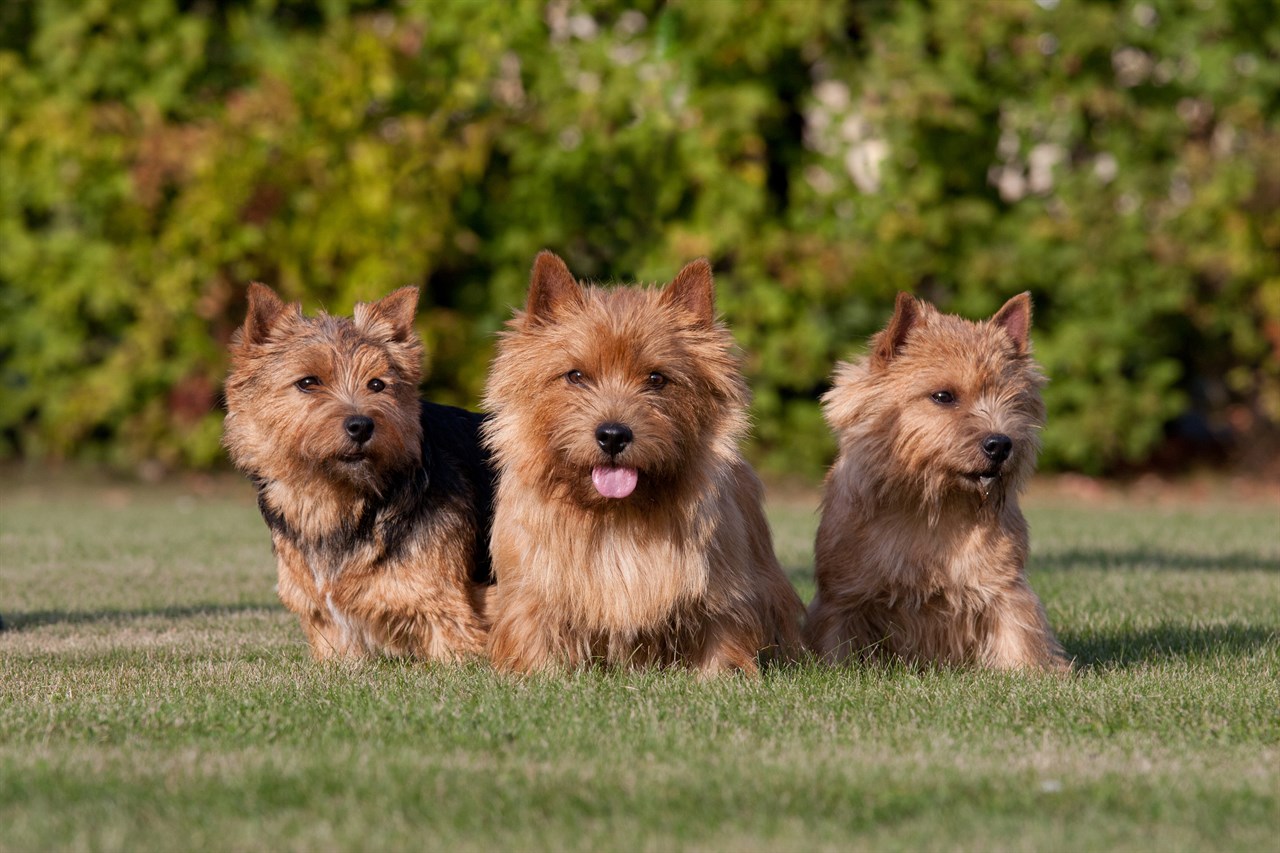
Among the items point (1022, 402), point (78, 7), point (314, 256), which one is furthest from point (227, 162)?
point (1022, 402)

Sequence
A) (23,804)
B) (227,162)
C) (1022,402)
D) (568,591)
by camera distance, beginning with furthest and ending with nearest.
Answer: (227,162) < (1022,402) < (568,591) < (23,804)

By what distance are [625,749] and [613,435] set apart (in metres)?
0.99

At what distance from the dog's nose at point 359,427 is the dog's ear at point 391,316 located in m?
0.49

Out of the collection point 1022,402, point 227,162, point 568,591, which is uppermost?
point 227,162

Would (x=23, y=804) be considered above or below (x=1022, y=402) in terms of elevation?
below

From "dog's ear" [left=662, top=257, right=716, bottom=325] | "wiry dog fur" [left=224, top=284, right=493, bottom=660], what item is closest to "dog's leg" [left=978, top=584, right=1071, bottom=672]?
"dog's ear" [left=662, top=257, right=716, bottom=325]

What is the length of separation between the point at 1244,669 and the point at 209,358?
9.42 meters

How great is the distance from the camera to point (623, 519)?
4.97 metres

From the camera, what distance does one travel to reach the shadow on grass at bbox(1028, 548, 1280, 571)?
28.9 ft

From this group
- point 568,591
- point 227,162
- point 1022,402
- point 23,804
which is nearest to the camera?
point 23,804

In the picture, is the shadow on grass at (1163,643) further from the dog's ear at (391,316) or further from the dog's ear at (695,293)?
the dog's ear at (391,316)

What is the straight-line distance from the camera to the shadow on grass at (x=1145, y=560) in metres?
8.81

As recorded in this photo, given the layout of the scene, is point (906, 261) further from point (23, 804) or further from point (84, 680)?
point (23, 804)

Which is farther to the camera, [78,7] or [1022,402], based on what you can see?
[78,7]
